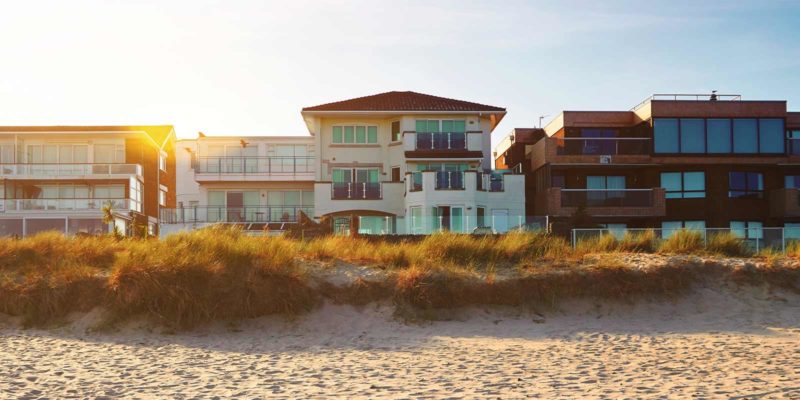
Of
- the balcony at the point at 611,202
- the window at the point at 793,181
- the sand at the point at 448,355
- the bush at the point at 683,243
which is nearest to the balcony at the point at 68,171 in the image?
the balcony at the point at 611,202

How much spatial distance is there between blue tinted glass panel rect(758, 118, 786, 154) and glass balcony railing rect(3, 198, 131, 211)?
3630 cm

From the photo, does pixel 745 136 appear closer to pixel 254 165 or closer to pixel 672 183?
pixel 672 183

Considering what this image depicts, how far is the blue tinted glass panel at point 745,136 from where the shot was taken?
118 feet

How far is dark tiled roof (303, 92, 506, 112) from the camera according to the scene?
3869 centimetres

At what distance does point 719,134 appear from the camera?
119ft

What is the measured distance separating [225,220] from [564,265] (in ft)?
82.2

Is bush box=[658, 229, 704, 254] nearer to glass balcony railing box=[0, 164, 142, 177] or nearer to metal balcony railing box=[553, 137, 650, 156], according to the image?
metal balcony railing box=[553, 137, 650, 156]

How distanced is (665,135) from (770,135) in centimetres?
542

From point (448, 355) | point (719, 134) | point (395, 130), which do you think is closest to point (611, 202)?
point (719, 134)

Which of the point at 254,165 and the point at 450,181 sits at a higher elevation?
the point at 254,165

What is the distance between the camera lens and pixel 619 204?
3512cm

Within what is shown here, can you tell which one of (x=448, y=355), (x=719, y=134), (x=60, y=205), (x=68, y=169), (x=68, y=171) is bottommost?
(x=448, y=355)

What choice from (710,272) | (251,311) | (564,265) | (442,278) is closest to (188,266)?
(251,311)

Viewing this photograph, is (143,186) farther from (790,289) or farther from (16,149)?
(790,289)
